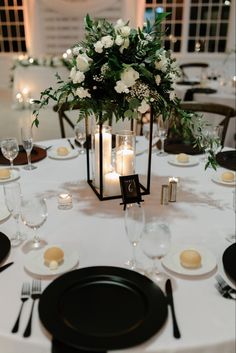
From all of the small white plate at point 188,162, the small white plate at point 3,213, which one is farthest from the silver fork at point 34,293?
the small white plate at point 188,162

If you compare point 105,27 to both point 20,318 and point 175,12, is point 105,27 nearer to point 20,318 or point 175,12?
point 20,318

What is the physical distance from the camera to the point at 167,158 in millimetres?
2119

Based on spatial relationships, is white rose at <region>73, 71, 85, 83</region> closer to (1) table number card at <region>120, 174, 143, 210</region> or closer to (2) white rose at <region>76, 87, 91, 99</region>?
(2) white rose at <region>76, 87, 91, 99</region>

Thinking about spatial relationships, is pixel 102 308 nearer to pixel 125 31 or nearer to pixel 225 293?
pixel 225 293

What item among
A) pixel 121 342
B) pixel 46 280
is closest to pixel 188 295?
pixel 121 342

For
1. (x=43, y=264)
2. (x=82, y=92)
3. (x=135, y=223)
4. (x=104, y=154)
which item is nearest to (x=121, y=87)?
(x=82, y=92)

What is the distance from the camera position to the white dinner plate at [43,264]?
44.4 inches

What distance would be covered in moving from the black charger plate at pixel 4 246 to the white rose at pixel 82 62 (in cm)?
66

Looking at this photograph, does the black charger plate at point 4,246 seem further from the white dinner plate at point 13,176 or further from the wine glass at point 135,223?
the white dinner plate at point 13,176

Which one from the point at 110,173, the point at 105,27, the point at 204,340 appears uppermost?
the point at 105,27

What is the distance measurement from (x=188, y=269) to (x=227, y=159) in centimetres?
105

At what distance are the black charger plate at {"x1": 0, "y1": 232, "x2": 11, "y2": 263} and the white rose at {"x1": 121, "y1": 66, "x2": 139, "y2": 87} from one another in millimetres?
678

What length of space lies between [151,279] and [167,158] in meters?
1.10

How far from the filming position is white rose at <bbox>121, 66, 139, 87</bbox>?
1.31m
